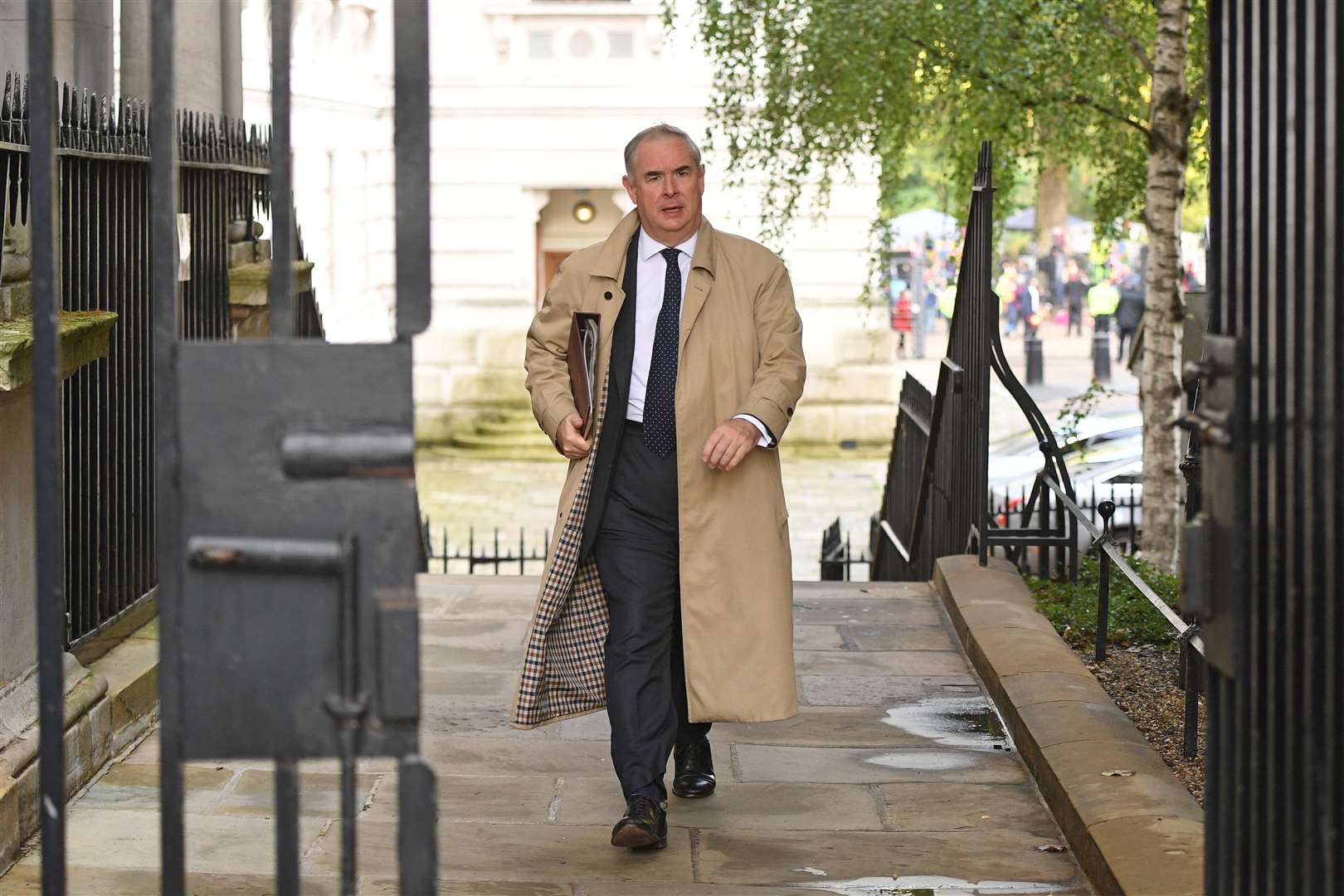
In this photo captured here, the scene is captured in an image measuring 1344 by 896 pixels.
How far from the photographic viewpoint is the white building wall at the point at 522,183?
22.7 meters

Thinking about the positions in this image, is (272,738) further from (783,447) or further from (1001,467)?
(783,447)

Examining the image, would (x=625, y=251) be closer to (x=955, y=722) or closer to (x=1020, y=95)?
(x=955, y=722)

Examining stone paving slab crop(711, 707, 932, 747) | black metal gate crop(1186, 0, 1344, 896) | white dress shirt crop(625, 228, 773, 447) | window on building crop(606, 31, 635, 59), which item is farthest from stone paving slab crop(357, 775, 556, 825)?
window on building crop(606, 31, 635, 59)

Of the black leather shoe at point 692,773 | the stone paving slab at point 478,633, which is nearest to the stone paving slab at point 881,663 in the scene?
the stone paving slab at point 478,633

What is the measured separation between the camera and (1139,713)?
6.11 meters

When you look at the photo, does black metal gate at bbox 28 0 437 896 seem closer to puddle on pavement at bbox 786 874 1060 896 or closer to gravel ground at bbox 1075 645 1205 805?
puddle on pavement at bbox 786 874 1060 896

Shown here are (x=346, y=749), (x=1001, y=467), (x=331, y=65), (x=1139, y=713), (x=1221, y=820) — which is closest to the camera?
(x=346, y=749)

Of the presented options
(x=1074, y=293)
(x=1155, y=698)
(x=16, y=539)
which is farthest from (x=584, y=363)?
(x=1074, y=293)

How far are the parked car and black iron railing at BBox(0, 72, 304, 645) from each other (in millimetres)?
6437

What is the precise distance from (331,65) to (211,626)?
20688 millimetres

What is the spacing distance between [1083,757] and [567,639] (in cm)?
142

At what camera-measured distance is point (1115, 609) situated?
24.8 ft

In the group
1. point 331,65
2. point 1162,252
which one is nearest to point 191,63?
point 1162,252

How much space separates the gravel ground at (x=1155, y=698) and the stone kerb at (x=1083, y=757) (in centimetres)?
24
